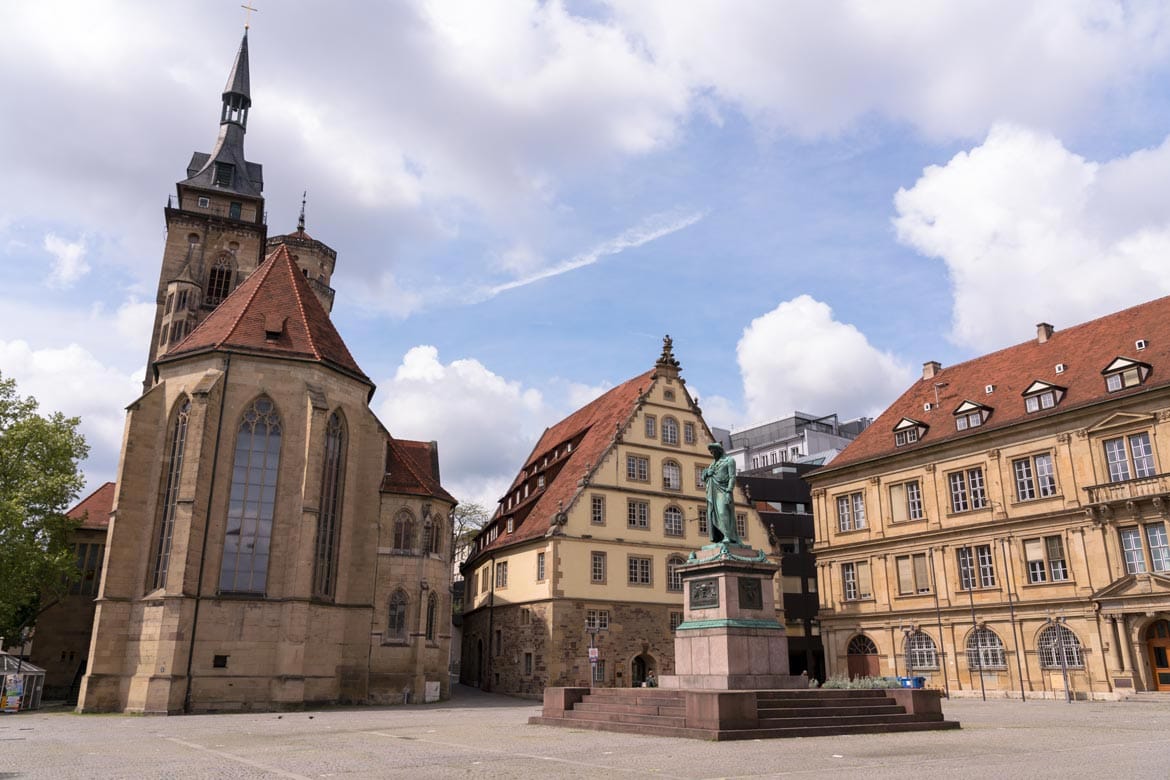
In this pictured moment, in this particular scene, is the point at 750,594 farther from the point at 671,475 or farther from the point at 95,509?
the point at 95,509

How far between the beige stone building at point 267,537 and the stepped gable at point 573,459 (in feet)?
20.0

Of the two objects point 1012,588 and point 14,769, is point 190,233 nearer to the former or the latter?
point 14,769

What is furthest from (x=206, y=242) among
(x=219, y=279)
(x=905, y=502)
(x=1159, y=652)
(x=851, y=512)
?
(x=1159, y=652)

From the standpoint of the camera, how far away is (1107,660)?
3316cm

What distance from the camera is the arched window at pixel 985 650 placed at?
122ft

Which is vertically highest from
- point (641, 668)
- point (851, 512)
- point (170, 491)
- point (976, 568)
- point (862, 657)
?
point (851, 512)

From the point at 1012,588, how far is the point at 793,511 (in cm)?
2523

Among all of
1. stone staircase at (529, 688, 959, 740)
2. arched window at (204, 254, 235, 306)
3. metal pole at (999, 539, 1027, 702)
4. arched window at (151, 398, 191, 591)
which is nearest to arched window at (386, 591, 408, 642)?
arched window at (151, 398, 191, 591)

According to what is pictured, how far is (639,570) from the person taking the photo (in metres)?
41.8

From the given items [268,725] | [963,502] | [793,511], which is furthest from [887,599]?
[268,725]

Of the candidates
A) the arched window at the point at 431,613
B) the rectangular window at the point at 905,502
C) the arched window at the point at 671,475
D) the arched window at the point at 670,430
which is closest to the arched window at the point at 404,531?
the arched window at the point at 431,613

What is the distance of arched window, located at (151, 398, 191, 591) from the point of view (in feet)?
101

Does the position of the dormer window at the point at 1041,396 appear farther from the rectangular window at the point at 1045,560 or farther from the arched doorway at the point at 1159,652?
the arched doorway at the point at 1159,652

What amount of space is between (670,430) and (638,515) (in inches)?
194
